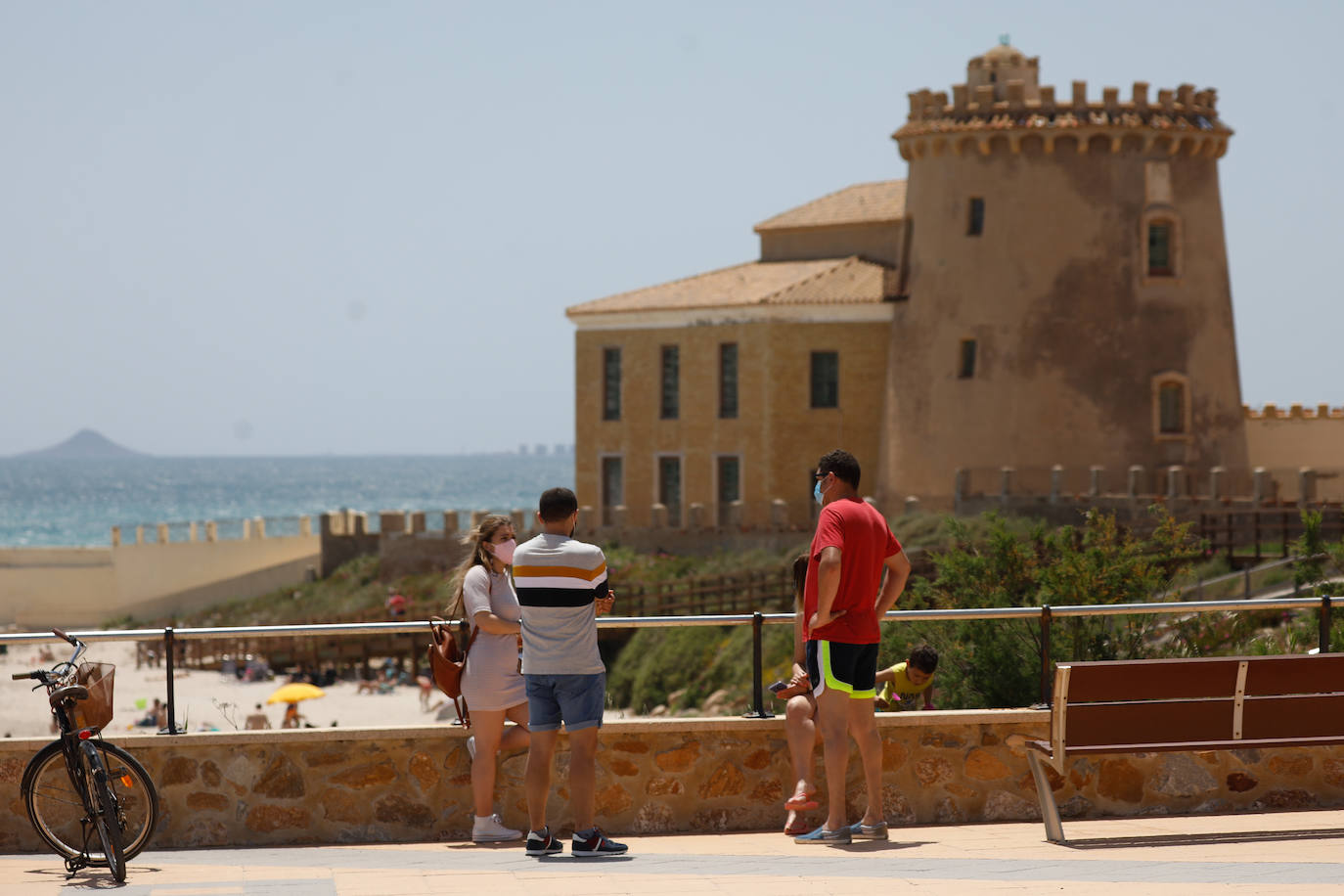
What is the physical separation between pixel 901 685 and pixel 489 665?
293 centimetres

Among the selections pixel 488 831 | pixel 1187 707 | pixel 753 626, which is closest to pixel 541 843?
pixel 488 831

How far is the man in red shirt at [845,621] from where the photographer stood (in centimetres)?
838

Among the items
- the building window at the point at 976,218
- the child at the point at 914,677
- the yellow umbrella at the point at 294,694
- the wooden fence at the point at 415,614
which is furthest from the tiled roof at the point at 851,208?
the child at the point at 914,677

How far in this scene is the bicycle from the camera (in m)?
7.88

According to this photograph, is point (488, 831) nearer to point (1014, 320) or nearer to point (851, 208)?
point (1014, 320)

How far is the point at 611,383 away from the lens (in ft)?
150

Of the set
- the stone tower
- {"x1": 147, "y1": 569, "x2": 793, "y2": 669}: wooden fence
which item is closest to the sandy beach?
{"x1": 147, "y1": 569, "x2": 793, "y2": 669}: wooden fence

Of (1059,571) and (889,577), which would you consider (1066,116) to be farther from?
(889,577)

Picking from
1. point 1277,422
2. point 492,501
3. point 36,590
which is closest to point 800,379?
point 1277,422

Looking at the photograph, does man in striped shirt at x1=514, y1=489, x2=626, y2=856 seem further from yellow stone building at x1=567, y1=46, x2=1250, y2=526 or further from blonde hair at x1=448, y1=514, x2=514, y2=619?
yellow stone building at x1=567, y1=46, x2=1250, y2=526

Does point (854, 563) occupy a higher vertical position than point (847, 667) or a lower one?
higher

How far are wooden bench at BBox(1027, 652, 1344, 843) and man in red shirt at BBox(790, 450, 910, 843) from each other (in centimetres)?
85

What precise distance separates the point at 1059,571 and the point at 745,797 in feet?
28.0

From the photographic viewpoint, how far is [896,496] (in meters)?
40.5
